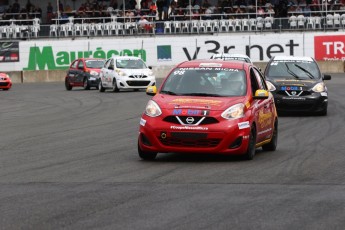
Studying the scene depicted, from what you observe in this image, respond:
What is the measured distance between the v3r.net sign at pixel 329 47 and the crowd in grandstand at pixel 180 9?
71.4 inches

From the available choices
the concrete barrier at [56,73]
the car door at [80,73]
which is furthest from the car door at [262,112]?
the concrete barrier at [56,73]

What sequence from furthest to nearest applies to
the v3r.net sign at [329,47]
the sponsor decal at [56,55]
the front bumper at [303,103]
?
the v3r.net sign at [329,47]
the sponsor decal at [56,55]
the front bumper at [303,103]

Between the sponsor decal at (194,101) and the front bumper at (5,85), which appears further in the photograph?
the front bumper at (5,85)

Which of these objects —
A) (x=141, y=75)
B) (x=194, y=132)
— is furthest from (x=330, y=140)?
(x=141, y=75)

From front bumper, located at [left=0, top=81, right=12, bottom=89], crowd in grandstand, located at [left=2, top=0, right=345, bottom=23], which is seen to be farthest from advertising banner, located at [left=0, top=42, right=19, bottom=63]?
front bumper, located at [left=0, top=81, right=12, bottom=89]

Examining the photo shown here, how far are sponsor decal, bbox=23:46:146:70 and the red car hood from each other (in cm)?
4125

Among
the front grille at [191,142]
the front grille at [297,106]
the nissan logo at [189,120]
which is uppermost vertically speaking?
the nissan logo at [189,120]

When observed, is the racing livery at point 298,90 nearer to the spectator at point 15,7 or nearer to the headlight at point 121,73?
the headlight at point 121,73

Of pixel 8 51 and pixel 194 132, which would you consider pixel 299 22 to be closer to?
pixel 8 51

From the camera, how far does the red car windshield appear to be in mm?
14953

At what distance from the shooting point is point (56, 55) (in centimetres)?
5584

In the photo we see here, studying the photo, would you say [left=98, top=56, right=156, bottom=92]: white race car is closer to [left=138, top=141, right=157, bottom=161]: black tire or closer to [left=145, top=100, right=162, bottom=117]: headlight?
[left=138, top=141, right=157, bottom=161]: black tire

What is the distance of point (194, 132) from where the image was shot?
14.0 m

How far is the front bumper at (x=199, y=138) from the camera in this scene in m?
14.0
